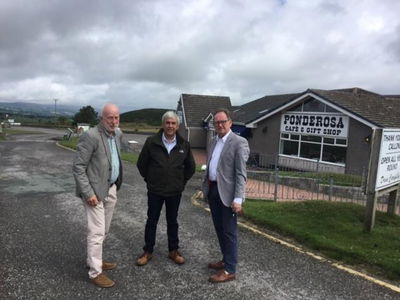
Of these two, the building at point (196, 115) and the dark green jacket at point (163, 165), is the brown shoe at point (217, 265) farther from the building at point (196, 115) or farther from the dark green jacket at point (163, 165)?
the building at point (196, 115)

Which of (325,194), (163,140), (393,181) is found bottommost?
(325,194)

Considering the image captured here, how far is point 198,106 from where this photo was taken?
1340 inches

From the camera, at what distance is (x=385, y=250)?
16.4ft

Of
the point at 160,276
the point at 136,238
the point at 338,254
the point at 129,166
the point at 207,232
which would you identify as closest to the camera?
the point at 160,276

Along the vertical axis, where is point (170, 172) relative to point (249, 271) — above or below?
above

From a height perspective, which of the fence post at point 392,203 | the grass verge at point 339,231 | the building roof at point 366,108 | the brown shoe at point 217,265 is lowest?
the brown shoe at point 217,265

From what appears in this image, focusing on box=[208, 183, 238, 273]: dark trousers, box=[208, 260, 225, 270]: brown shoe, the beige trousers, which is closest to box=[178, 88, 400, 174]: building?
box=[208, 260, 225, 270]: brown shoe

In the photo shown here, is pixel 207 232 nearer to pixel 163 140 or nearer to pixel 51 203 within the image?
pixel 163 140

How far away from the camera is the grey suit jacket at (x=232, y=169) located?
3.95 metres

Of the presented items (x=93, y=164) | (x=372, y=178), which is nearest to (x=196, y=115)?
(x=372, y=178)

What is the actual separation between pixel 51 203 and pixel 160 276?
4.36 meters

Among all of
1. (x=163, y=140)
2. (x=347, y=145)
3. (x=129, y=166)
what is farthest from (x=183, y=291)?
(x=347, y=145)

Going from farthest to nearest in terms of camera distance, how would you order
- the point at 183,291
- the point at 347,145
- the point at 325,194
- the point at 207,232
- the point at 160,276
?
the point at 347,145, the point at 325,194, the point at 207,232, the point at 160,276, the point at 183,291

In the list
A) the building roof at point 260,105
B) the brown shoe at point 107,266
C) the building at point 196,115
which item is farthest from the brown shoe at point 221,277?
the building at point 196,115
